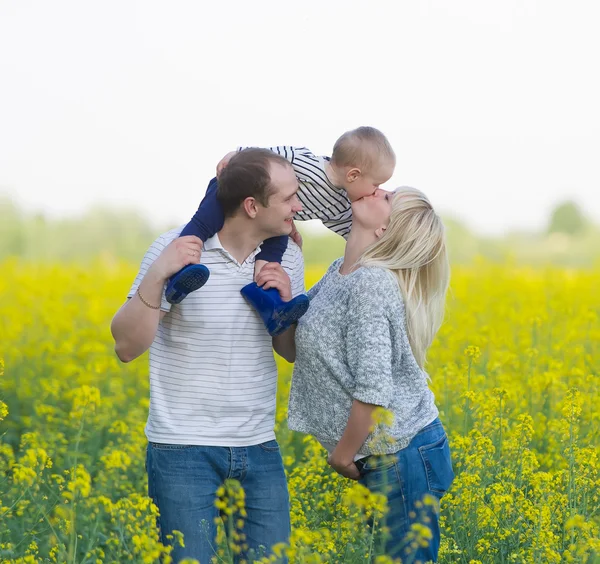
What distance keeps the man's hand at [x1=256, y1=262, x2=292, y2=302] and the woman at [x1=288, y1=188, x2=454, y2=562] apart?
0.36 ft

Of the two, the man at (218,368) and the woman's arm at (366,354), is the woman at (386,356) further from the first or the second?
the man at (218,368)

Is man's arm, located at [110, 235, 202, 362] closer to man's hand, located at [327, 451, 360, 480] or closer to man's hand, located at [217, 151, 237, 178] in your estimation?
man's hand, located at [217, 151, 237, 178]

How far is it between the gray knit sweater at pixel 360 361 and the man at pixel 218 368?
0.44 ft

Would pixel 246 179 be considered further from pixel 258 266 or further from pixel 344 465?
pixel 344 465

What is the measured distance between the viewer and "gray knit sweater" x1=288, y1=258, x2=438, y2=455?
2.59m

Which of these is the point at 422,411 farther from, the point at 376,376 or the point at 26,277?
the point at 26,277

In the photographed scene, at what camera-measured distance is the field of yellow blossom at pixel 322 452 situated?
110 inches

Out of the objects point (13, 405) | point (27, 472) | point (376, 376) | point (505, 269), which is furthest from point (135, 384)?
point (505, 269)

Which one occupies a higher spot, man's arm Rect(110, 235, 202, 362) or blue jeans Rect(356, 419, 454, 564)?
man's arm Rect(110, 235, 202, 362)

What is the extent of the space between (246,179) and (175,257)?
0.32 meters

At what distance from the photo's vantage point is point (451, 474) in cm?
274

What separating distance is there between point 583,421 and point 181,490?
246 cm

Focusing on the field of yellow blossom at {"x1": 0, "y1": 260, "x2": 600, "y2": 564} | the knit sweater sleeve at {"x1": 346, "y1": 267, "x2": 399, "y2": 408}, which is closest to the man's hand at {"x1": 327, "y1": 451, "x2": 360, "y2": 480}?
the field of yellow blossom at {"x1": 0, "y1": 260, "x2": 600, "y2": 564}

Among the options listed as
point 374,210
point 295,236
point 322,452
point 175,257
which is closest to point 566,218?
point 322,452
